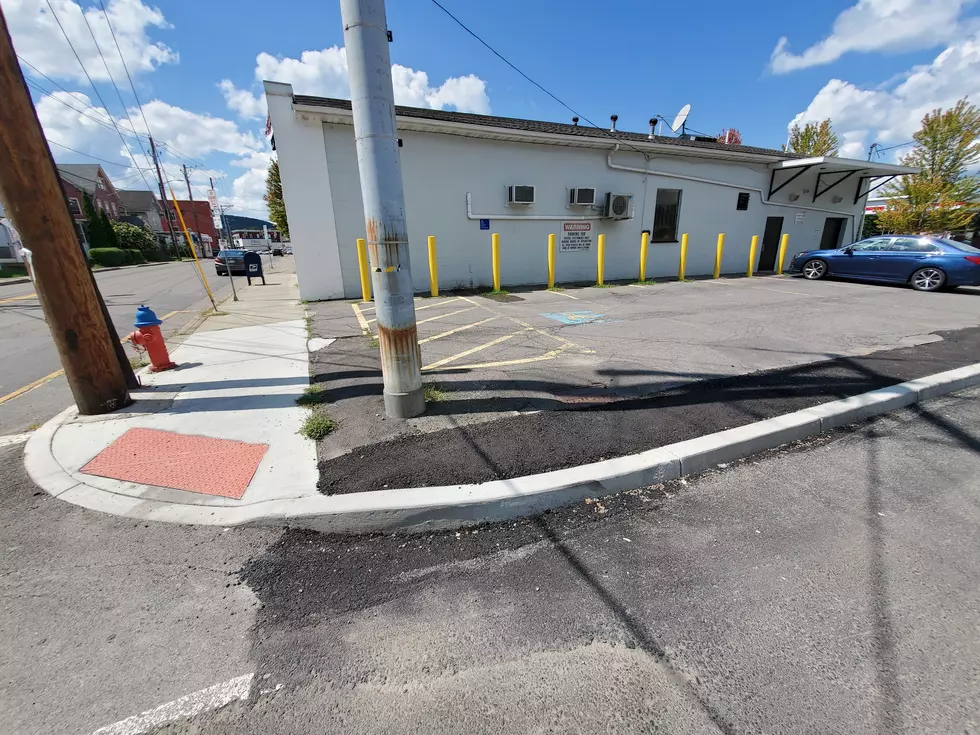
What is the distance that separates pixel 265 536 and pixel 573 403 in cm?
285

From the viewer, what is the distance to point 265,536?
2.57 m

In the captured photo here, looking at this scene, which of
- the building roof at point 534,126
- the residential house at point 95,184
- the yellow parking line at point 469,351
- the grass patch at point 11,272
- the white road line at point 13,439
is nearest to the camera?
the white road line at point 13,439

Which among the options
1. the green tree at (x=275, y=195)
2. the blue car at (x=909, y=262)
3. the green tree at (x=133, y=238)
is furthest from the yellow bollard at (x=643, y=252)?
the green tree at (x=133, y=238)

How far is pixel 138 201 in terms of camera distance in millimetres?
61875

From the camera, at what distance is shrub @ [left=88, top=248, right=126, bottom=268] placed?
32.0 meters

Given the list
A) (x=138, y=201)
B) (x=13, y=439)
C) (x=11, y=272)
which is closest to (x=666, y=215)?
(x=13, y=439)

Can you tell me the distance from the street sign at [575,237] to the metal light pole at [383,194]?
10.4m

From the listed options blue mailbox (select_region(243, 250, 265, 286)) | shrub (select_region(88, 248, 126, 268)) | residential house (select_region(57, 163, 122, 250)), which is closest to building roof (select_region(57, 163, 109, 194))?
residential house (select_region(57, 163, 122, 250))

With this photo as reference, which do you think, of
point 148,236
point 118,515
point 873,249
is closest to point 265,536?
point 118,515

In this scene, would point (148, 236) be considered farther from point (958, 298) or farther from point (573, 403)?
point (958, 298)

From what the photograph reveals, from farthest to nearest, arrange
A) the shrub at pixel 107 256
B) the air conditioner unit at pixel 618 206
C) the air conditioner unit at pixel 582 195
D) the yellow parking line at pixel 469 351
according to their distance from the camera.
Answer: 1. the shrub at pixel 107 256
2. the air conditioner unit at pixel 618 206
3. the air conditioner unit at pixel 582 195
4. the yellow parking line at pixel 469 351

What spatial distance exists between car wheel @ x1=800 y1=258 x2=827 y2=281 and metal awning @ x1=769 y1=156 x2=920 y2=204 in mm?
3339

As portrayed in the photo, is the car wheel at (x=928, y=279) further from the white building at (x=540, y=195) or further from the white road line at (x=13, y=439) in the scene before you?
the white road line at (x=13, y=439)

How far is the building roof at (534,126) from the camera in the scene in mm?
9695
